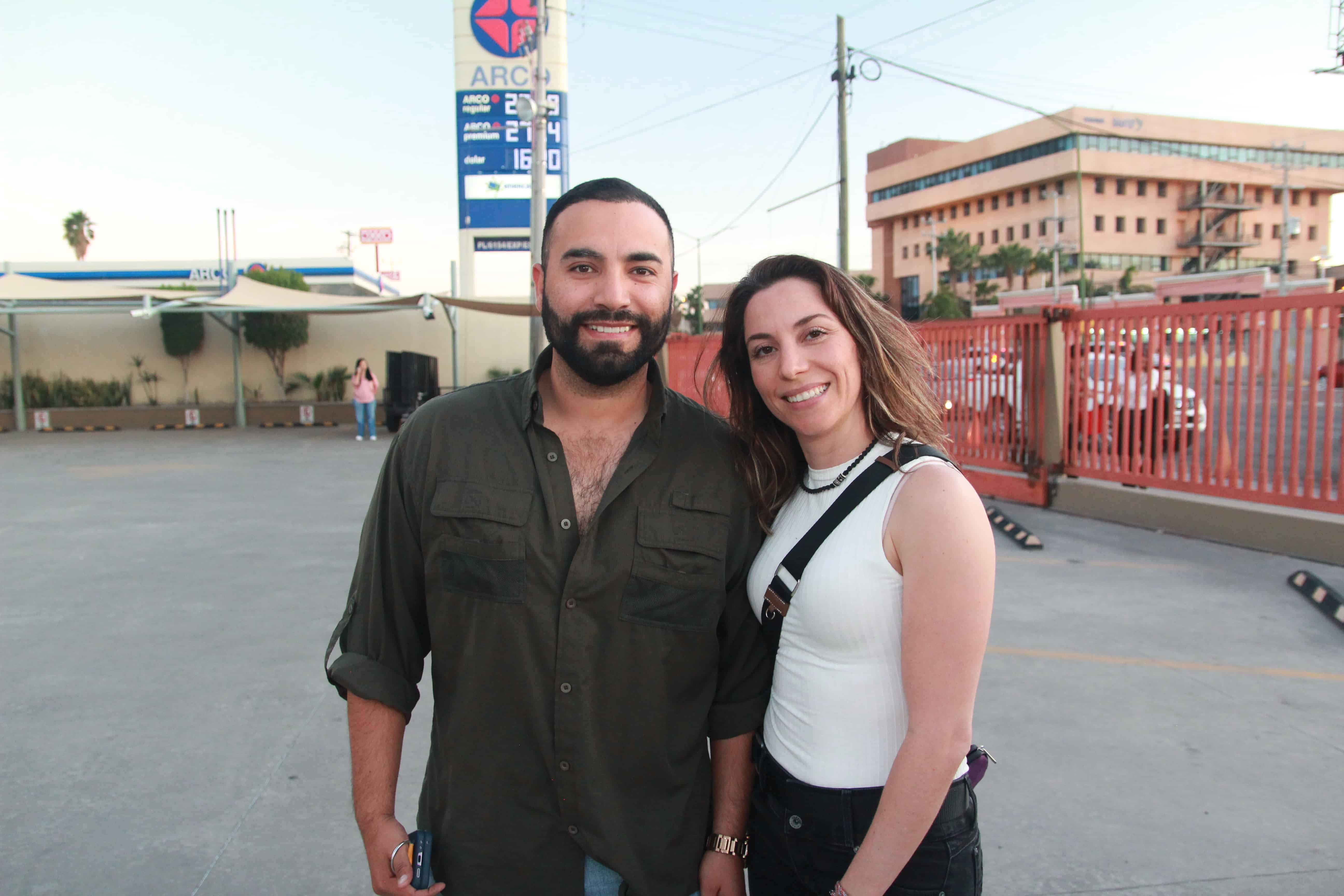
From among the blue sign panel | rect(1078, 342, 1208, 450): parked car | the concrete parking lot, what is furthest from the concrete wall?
rect(1078, 342, 1208, 450): parked car

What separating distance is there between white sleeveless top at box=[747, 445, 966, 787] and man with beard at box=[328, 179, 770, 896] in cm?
23

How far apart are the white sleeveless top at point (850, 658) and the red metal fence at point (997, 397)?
23.9ft

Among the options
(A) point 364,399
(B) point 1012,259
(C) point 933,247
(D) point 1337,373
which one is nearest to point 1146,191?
(B) point 1012,259

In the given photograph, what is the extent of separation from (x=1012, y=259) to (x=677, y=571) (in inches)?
3148

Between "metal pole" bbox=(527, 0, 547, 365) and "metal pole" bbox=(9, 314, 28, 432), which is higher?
"metal pole" bbox=(527, 0, 547, 365)

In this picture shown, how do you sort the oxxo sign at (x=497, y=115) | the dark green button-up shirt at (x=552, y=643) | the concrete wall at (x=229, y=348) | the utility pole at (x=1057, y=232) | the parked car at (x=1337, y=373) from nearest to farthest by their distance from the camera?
1. the dark green button-up shirt at (x=552, y=643)
2. the parked car at (x=1337, y=373)
3. the concrete wall at (x=229, y=348)
4. the oxxo sign at (x=497, y=115)
5. the utility pole at (x=1057, y=232)

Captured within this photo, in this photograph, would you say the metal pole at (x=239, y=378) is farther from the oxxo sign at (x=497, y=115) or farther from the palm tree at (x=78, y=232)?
the palm tree at (x=78, y=232)

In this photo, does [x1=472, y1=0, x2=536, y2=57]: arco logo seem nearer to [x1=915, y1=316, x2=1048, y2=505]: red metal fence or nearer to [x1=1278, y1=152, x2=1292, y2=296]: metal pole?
[x1=1278, y1=152, x2=1292, y2=296]: metal pole

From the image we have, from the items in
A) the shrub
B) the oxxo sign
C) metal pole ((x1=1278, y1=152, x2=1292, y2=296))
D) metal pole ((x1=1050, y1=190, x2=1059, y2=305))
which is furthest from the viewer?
metal pole ((x1=1050, y1=190, x2=1059, y2=305))

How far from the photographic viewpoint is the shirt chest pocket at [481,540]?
1.80 metres

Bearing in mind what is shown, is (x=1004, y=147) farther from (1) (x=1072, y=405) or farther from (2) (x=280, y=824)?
(2) (x=280, y=824)

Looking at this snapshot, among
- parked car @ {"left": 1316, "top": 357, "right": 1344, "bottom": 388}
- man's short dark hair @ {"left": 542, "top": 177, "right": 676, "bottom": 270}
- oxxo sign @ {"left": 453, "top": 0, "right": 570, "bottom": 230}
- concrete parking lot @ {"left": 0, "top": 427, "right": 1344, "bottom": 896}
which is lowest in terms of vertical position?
concrete parking lot @ {"left": 0, "top": 427, "right": 1344, "bottom": 896}

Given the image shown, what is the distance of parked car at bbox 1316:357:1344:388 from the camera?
21.3 feet

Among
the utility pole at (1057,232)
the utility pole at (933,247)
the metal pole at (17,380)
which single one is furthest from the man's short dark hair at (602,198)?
the utility pole at (933,247)
